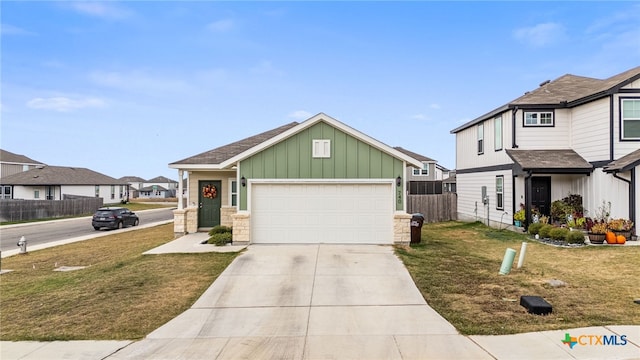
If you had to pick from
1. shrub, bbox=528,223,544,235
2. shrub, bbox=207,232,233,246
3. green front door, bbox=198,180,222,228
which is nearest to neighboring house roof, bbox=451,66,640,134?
shrub, bbox=528,223,544,235

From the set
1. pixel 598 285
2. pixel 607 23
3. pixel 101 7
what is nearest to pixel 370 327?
pixel 598 285

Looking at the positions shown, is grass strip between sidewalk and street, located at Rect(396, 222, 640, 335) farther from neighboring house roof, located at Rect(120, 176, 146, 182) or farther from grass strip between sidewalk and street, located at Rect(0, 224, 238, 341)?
neighboring house roof, located at Rect(120, 176, 146, 182)

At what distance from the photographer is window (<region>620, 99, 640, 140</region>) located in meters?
13.7

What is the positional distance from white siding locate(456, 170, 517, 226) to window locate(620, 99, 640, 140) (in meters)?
4.37

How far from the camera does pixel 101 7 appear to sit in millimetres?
13305

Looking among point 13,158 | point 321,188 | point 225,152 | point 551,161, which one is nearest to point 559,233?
point 551,161

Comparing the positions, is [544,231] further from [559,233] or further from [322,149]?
[322,149]

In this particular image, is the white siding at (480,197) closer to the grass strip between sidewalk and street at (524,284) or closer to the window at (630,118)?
the grass strip between sidewalk and street at (524,284)

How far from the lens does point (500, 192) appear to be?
17.6 metres

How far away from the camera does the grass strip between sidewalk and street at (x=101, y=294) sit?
5916 mm

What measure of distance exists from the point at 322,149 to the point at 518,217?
9.77 m

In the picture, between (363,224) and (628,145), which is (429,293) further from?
(628,145)

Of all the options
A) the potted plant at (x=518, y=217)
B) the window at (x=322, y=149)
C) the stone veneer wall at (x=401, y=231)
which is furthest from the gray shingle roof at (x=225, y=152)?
the potted plant at (x=518, y=217)

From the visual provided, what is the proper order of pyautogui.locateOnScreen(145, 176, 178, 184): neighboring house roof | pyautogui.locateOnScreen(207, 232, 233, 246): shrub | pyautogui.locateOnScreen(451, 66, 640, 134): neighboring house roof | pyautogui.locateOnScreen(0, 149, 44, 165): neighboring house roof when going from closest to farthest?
pyautogui.locateOnScreen(207, 232, 233, 246): shrub → pyautogui.locateOnScreen(451, 66, 640, 134): neighboring house roof → pyautogui.locateOnScreen(0, 149, 44, 165): neighboring house roof → pyautogui.locateOnScreen(145, 176, 178, 184): neighboring house roof
